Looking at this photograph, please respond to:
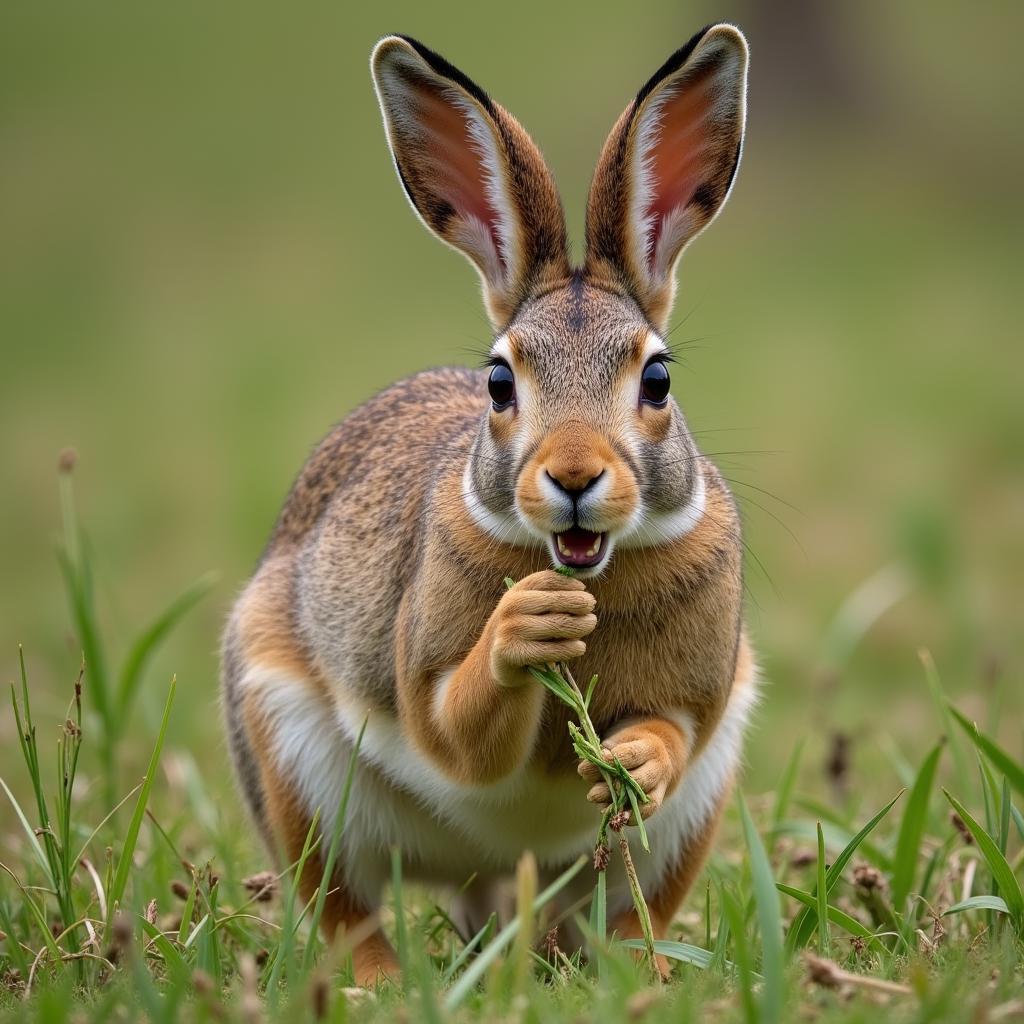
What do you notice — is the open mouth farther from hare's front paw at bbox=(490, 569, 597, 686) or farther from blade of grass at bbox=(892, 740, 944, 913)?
blade of grass at bbox=(892, 740, 944, 913)

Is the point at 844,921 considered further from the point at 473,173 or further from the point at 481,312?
the point at 481,312

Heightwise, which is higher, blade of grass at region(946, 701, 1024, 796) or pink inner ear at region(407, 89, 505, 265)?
pink inner ear at region(407, 89, 505, 265)

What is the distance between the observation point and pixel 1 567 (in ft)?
33.5

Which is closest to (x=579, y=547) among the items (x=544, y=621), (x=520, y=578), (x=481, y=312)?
(x=544, y=621)

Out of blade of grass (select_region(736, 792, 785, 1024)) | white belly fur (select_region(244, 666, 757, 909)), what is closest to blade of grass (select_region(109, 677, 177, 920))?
white belly fur (select_region(244, 666, 757, 909))

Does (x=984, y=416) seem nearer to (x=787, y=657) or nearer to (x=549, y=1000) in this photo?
(x=787, y=657)

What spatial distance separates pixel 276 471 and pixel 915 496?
413 centimetres

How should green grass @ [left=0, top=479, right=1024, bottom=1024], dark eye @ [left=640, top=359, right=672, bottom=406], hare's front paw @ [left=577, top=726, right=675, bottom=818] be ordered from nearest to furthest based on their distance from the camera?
green grass @ [left=0, top=479, right=1024, bottom=1024] → hare's front paw @ [left=577, top=726, right=675, bottom=818] → dark eye @ [left=640, top=359, right=672, bottom=406]

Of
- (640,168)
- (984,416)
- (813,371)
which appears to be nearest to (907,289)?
(813,371)

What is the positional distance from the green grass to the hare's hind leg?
9 centimetres

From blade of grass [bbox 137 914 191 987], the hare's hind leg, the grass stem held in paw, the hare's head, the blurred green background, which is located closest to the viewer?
blade of grass [bbox 137 914 191 987]

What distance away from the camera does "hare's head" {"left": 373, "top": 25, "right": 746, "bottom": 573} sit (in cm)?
387

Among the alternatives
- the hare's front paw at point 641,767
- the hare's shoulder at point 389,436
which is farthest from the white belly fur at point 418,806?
the hare's shoulder at point 389,436

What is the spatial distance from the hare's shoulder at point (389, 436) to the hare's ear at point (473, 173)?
2.00 feet
